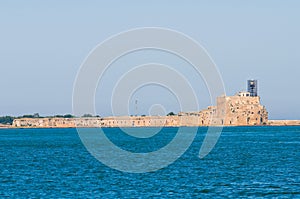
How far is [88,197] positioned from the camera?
44.0 meters

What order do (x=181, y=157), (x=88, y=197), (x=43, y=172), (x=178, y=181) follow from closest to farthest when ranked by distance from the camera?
(x=88, y=197), (x=178, y=181), (x=43, y=172), (x=181, y=157)

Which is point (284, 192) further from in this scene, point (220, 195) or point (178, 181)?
point (178, 181)

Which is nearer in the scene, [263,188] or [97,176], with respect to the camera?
[263,188]

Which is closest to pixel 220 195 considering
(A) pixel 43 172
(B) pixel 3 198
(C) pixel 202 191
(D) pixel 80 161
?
(C) pixel 202 191

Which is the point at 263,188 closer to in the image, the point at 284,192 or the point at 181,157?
the point at 284,192

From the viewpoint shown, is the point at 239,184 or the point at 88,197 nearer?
the point at 88,197

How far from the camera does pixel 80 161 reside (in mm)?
75312

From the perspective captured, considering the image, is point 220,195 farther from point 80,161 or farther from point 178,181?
point 80,161

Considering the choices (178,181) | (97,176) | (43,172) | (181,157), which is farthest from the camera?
(181,157)

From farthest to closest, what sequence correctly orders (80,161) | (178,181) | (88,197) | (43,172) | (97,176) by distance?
1. (80,161)
2. (43,172)
3. (97,176)
4. (178,181)
5. (88,197)

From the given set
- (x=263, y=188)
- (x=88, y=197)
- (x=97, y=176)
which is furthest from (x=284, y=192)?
(x=97, y=176)

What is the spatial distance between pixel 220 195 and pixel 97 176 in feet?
49.9

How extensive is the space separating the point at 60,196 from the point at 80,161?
30684 millimetres

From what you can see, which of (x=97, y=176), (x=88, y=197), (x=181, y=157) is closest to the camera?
(x=88, y=197)
